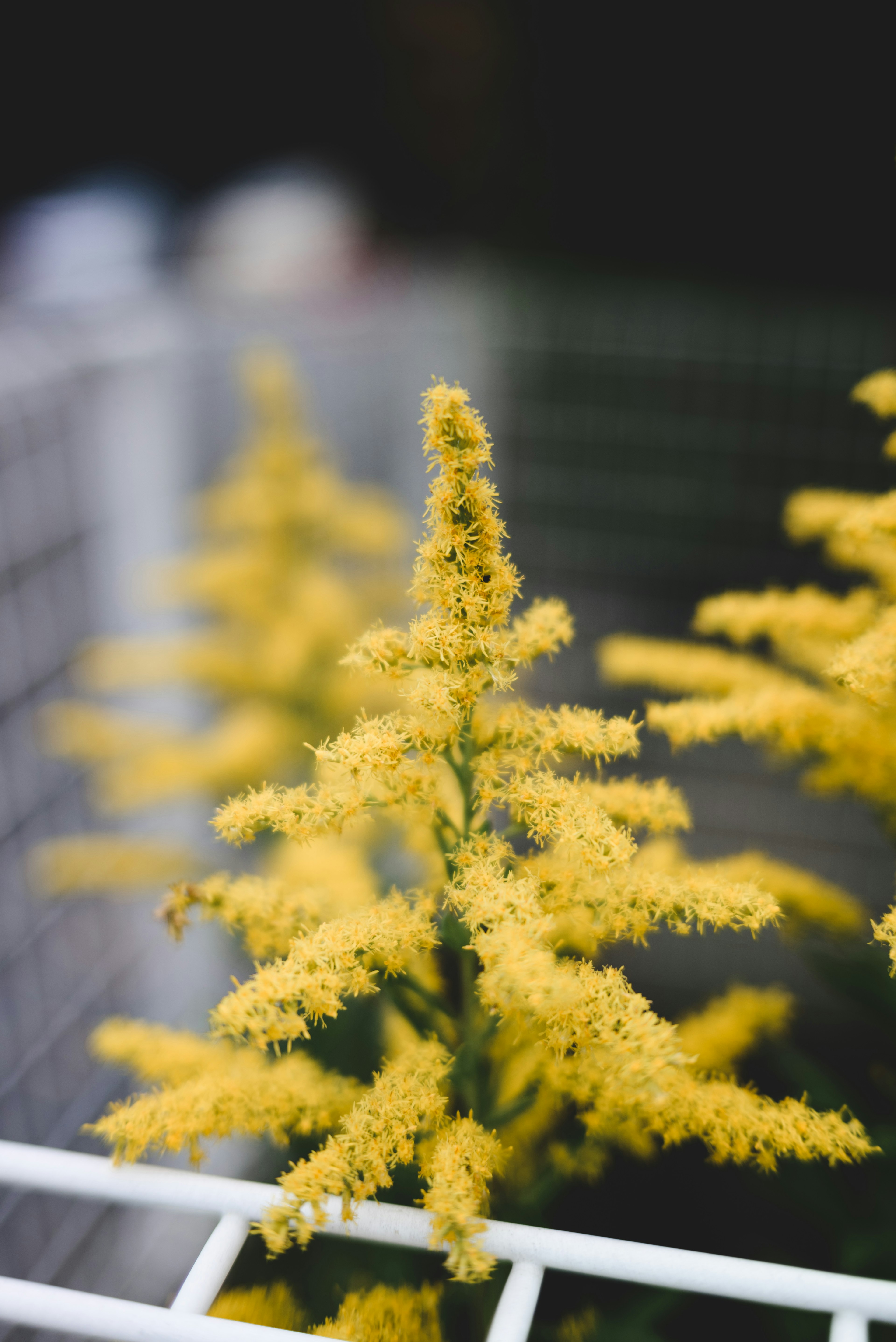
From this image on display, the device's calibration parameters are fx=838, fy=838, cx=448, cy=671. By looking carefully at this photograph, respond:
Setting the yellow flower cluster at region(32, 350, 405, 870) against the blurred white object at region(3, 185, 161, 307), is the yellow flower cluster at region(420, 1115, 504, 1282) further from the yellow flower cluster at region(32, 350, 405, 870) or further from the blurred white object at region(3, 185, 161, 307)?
the blurred white object at region(3, 185, 161, 307)

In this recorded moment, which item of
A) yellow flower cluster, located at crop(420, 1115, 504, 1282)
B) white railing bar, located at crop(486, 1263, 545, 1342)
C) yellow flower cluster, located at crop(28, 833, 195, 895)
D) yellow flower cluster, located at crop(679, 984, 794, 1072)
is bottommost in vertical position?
yellow flower cluster, located at crop(28, 833, 195, 895)

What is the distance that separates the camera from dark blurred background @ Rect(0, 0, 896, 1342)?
2.64 feet

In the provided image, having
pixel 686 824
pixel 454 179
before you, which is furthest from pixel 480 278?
pixel 686 824

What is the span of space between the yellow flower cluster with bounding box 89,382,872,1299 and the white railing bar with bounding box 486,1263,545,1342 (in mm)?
25

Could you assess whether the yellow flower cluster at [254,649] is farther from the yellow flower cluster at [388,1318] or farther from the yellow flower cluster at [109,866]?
the yellow flower cluster at [388,1318]

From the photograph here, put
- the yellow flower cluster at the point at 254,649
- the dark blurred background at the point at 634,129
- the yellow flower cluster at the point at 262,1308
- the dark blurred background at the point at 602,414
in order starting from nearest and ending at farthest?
1. the yellow flower cluster at the point at 262,1308
2. the dark blurred background at the point at 602,414
3. the yellow flower cluster at the point at 254,649
4. the dark blurred background at the point at 634,129

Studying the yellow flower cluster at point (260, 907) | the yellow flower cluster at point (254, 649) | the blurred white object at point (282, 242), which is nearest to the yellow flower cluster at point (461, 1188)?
the yellow flower cluster at point (260, 907)

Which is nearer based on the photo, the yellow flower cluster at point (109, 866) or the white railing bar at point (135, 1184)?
the white railing bar at point (135, 1184)

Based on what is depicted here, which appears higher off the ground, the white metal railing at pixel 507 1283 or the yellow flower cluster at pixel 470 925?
the yellow flower cluster at pixel 470 925

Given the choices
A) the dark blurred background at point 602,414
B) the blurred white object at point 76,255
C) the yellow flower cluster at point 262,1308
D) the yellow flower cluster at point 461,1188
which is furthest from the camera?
the blurred white object at point 76,255

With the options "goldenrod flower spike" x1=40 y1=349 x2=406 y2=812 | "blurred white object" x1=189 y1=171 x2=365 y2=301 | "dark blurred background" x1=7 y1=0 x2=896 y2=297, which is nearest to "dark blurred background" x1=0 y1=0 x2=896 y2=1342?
"dark blurred background" x1=7 y1=0 x2=896 y2=297

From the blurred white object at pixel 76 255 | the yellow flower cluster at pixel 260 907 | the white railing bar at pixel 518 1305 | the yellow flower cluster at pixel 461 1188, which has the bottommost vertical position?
the white railing bar at pixel 518 1305

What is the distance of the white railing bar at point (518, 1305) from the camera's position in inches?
12.4

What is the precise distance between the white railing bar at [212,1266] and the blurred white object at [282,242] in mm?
2200
